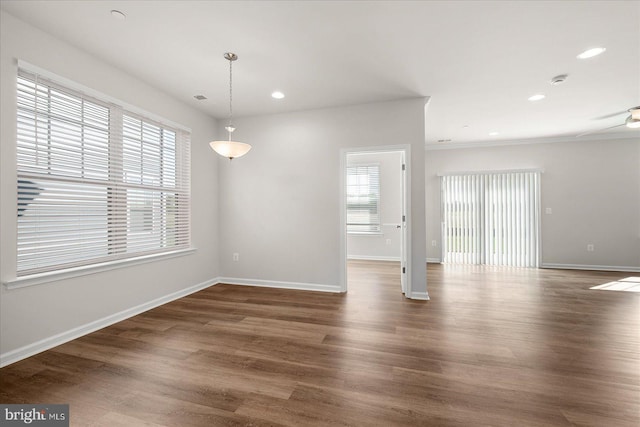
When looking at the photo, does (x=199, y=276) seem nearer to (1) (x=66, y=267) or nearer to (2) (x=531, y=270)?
(1) (x=66, y=267)

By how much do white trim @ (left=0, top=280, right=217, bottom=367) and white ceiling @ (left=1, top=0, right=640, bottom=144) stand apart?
2782mm

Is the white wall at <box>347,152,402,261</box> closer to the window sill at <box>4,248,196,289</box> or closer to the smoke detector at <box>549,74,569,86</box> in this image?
the smoke detector at <box>549,74,569,86</box>

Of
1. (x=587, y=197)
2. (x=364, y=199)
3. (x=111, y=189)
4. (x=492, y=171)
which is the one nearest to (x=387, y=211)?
(x=364, y=199)

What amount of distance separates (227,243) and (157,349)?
2.39 m

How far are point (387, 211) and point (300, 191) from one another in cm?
312

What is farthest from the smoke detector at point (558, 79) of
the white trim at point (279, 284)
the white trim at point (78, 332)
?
the white trim at point (78, 332)

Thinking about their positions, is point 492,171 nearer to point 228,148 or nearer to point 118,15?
point 228,148

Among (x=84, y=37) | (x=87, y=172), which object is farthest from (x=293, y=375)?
(x=84, y=37)

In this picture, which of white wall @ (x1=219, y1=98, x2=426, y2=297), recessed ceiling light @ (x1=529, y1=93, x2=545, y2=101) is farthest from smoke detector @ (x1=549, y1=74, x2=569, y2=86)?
white wall @ (x1=219, y1=98, x2=426, y2=297)

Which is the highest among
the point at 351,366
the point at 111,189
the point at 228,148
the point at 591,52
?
the point at 591,52

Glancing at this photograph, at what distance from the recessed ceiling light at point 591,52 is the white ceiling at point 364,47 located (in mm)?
79

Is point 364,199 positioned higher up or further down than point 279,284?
higher up

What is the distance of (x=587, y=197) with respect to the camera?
19.0ft

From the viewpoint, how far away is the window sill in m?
2.22
